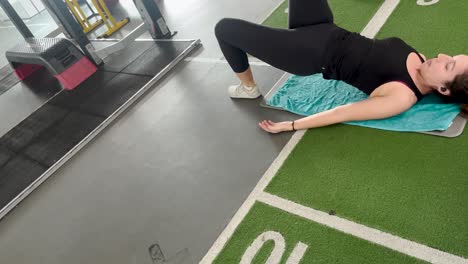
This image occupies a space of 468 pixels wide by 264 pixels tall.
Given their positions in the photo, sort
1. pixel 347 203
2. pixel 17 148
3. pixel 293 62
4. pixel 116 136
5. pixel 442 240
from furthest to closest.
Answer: pixel 17 148 → pixel 116 136 → pixel 293 62 → pixel 347 203 → pixel 442 240

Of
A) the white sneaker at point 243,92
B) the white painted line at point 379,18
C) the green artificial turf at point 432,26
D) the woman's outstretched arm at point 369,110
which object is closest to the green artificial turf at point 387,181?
the woman's outstretched arm at point 369,110

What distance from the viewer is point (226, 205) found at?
186 cm

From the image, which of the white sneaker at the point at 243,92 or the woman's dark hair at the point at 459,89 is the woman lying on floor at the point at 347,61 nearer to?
the woman's dark hair at the point at 459,89

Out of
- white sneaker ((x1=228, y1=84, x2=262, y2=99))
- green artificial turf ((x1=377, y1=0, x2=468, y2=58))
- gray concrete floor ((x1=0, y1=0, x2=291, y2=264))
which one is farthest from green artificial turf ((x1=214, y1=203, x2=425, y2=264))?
green artificial turf ((x1=377, y1=0, x2=468, y2=58))

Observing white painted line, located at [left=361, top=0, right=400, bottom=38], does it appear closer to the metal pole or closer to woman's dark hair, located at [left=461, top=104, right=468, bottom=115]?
woman's dark hair, located at [left=461, top=104, right=468, bottom=115]

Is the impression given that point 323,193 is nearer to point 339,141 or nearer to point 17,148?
point 339,141

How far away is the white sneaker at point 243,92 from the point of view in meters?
2.45

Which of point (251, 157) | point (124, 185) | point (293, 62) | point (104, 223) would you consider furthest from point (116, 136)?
point (293, 62)

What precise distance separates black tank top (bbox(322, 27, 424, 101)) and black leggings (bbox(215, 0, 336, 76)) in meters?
0.07

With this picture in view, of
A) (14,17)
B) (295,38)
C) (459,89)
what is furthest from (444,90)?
(14,17)

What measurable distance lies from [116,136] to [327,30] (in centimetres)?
179

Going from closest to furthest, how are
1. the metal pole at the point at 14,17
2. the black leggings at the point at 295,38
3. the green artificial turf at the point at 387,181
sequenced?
the green artificial turf at the point at 387,181 < the black leggings at the point at 295,38 < the metal pole at the point at 14,17

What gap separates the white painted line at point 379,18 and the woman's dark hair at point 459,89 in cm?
100

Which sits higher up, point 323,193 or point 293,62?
point 293,62
